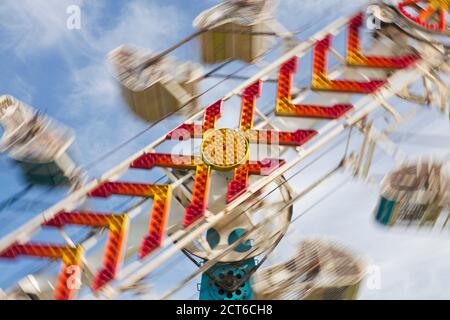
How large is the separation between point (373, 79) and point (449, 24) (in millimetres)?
1508

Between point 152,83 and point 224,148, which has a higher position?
point 152,83

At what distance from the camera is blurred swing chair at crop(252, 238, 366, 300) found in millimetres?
8539

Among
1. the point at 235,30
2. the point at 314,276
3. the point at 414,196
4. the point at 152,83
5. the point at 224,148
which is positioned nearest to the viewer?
the point at 414,196

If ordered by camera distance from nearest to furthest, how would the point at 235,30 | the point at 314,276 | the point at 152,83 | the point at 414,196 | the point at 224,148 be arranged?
the point at 414,196 → the point at 314,276 → the point at 224,148 → the point at 152,83 → the point at 235,30

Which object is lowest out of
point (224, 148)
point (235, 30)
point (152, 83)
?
point (224, 148)

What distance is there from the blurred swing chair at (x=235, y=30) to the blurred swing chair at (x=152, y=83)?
562 millimetres

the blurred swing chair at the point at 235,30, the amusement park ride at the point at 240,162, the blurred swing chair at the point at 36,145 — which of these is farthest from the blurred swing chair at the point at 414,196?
the blurred swing chair at the point at 36,145

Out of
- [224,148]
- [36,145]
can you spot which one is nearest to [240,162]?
[224,148]

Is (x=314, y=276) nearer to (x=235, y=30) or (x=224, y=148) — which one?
(x=224, y=148)

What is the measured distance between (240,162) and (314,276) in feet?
6.04

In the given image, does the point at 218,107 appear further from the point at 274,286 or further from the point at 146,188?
the point at 274,286

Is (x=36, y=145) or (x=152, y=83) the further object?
(x=152, y=83)

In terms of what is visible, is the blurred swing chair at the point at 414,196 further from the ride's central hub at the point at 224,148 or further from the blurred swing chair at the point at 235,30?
the blurred swing chair at the point at 235,30

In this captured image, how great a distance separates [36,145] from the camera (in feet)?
30.7
